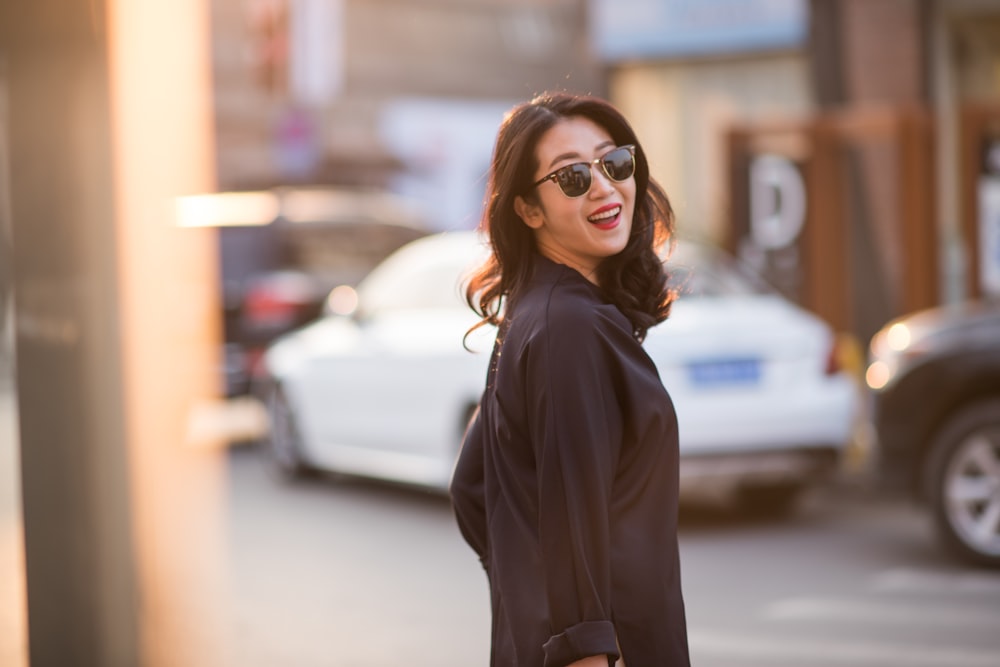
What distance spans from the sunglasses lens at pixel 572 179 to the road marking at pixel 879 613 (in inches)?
160

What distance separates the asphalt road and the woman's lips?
3.27 m

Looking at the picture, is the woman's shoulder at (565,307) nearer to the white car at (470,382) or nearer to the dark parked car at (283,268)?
the white car at (470,382)

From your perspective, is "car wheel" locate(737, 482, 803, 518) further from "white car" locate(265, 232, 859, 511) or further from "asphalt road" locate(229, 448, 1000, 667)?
"asphalt road" locate(229, 448, 1000, 667)

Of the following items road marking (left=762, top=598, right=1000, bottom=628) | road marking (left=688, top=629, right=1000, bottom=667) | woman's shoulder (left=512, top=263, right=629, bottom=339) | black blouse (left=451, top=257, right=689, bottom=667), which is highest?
woman's shoulder (left=512, top=263, right=629, bottom=339)

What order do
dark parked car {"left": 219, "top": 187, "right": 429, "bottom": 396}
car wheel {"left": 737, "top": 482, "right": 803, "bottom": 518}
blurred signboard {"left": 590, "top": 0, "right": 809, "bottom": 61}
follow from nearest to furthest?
Answer: car wheel {"left": 737, "top": 482, "right": 803, "bottom": 518}, dark parked car {"left": 219, "top": 187, "right": 429, "bottom": 396}, blurred signboard {"left": 590, "top": 0, "right": 809, "bottom": 61}

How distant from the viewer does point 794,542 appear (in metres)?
8.16

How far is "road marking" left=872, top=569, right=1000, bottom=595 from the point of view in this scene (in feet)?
22.4

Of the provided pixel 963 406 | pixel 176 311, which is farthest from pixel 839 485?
pixel 176 311

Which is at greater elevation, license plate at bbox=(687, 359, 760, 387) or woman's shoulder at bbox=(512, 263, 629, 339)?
woman's shoulder at bbox=(512, 263, 629, 339)

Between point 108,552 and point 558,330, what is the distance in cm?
202

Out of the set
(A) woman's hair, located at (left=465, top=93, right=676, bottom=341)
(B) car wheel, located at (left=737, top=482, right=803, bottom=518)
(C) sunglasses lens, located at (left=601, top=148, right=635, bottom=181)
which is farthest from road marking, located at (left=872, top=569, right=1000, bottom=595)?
(C) sunglasses lens, located at (left=601, top=148, right=635, bottom=181)

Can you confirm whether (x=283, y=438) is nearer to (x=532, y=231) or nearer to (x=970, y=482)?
(x=970, y=482)

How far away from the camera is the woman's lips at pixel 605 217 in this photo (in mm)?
2682

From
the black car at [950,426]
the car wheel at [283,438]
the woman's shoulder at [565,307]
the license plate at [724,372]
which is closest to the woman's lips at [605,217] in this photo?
the woman's shoulder at [565,307]
